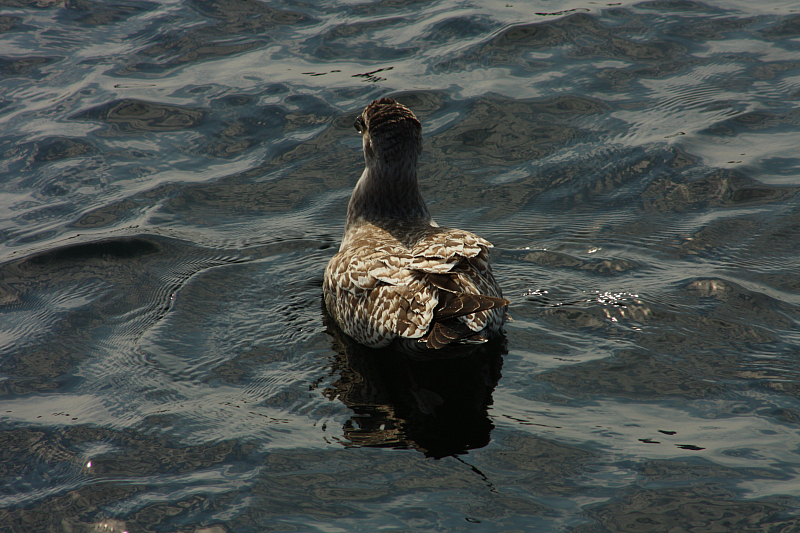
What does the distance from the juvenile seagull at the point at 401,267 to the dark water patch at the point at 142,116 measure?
3.29m

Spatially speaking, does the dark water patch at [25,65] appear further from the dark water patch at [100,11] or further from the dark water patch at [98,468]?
the dark water patch at [98,468]

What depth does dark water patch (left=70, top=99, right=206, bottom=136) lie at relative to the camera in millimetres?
9227

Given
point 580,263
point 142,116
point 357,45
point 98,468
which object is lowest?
point 98,468

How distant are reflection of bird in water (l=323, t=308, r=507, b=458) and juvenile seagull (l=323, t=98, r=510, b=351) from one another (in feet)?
0.64

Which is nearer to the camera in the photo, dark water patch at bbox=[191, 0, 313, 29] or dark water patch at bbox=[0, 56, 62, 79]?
dark water patch at bbox=[0, 56, 62, 79]

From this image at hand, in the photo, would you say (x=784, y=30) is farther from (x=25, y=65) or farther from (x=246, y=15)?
(x=25, y=65)

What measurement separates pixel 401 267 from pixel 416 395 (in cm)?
89

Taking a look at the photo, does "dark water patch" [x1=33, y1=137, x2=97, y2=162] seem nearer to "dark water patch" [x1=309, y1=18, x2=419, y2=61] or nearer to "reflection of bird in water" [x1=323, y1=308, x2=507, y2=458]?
"dark water patch" [x1=309, y1=18, x2=419, y2=61]

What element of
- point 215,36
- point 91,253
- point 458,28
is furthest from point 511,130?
point 215,36

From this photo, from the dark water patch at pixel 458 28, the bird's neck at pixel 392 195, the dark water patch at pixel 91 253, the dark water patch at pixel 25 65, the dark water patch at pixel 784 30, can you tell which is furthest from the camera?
the dark water patch at pixel 458 28


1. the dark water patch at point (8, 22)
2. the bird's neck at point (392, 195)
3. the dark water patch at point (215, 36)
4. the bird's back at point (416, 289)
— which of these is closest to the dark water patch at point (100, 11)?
the dark water patch at point (8, 22)

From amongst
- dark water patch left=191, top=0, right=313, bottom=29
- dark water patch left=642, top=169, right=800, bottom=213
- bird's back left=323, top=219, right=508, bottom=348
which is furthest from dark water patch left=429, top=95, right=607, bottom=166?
dark water patch left=191, top=0, right=313, bottom=29

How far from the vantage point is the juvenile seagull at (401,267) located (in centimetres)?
476

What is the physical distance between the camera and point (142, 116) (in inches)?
371
